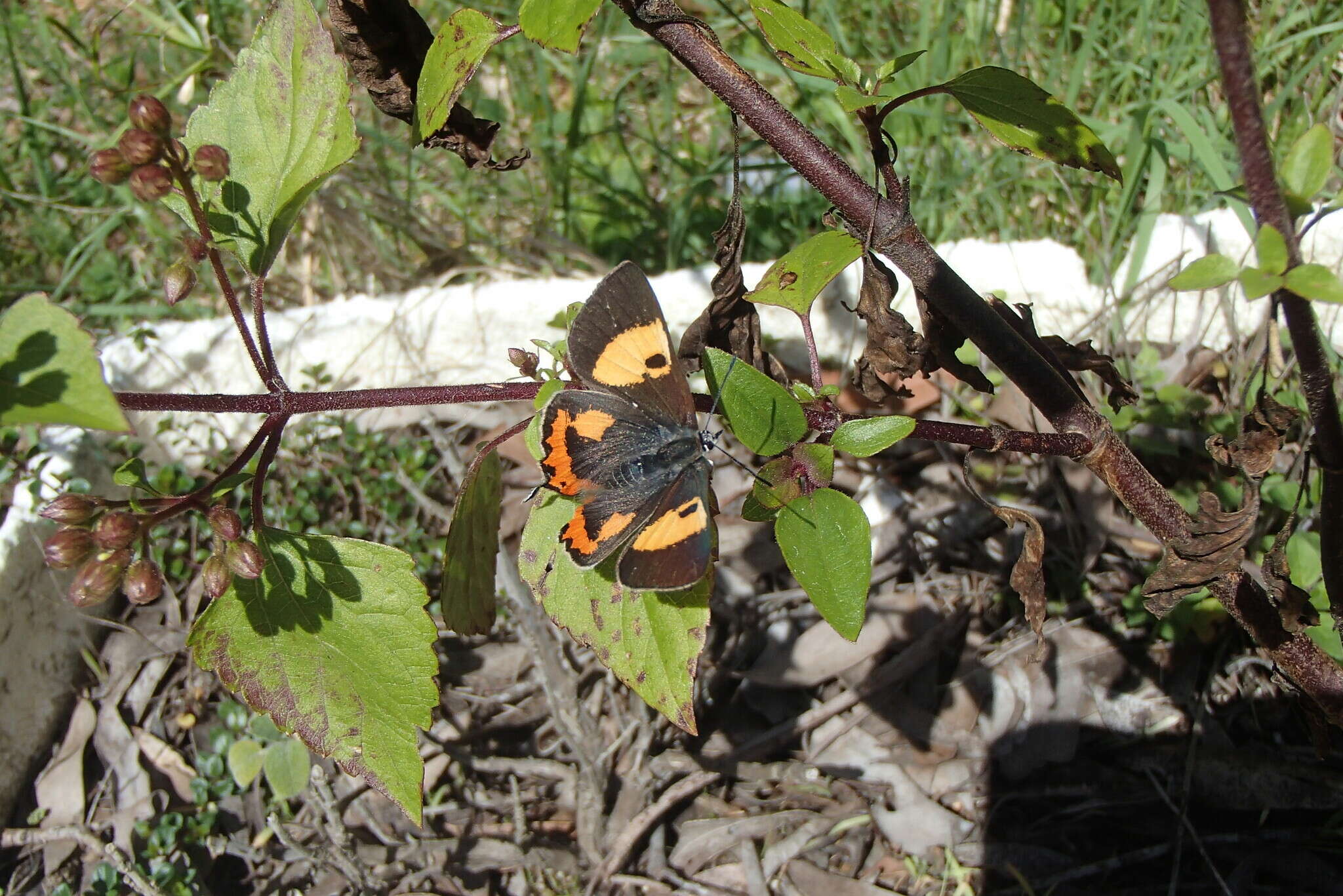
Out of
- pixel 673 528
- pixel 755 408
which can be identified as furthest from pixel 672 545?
pixel 755 408

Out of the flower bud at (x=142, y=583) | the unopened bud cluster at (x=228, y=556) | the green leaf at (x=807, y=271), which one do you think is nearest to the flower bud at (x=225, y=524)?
the unopened bud cluster at (x=228, y=556)

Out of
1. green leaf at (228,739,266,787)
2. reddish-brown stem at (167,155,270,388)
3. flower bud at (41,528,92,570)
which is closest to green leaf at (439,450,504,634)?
reddish-brown stem at (167,155,270,388)

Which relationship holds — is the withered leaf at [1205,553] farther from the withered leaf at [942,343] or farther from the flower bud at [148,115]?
the flower bud at [148,115]

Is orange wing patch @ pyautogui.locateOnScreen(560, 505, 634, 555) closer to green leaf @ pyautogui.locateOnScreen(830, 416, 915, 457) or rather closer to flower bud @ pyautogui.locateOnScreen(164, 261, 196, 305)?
green leaf @ pyautogui.locateOnScreen(830, 416, 915, 457)

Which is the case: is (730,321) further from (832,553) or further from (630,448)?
(832,553)

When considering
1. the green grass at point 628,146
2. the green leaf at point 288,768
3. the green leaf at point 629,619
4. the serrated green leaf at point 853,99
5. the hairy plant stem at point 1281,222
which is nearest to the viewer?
the hairy plant stem at point 1281,222

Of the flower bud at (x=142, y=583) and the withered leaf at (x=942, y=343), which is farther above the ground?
the withered leaf at (x=942, y=343)
